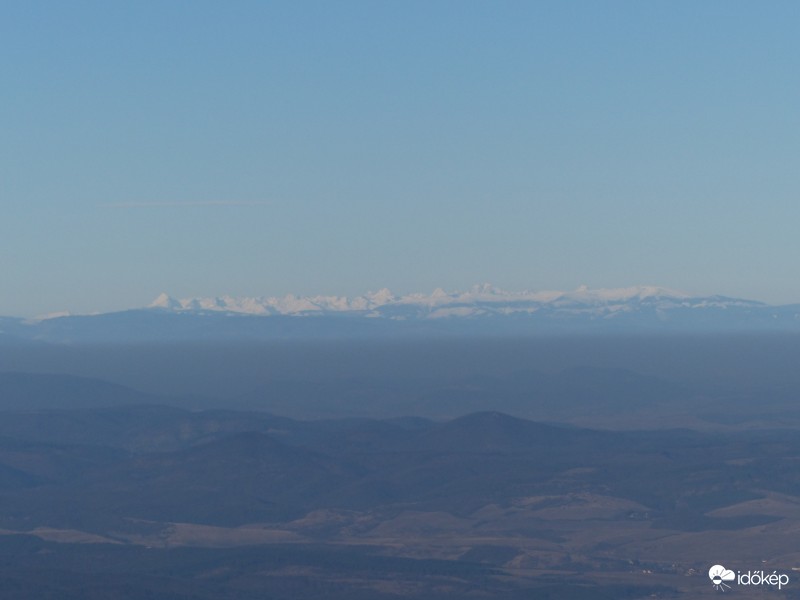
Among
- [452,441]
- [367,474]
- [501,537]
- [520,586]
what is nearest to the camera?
[520,586]

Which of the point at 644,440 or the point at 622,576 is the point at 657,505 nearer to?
the point at 622,576

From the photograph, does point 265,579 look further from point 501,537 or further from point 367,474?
point 367,474

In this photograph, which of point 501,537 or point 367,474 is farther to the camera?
point 367,474

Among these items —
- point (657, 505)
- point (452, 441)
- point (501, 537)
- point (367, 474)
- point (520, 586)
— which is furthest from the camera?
point (452, 441)

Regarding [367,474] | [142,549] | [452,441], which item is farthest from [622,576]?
[452,441]

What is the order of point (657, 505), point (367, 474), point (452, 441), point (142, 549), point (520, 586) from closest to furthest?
point (520, 586) < point (142, 549) < point (657, 505) < point (367, 474) < point (452, 441)

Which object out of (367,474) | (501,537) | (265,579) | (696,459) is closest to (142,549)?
(265,579)
